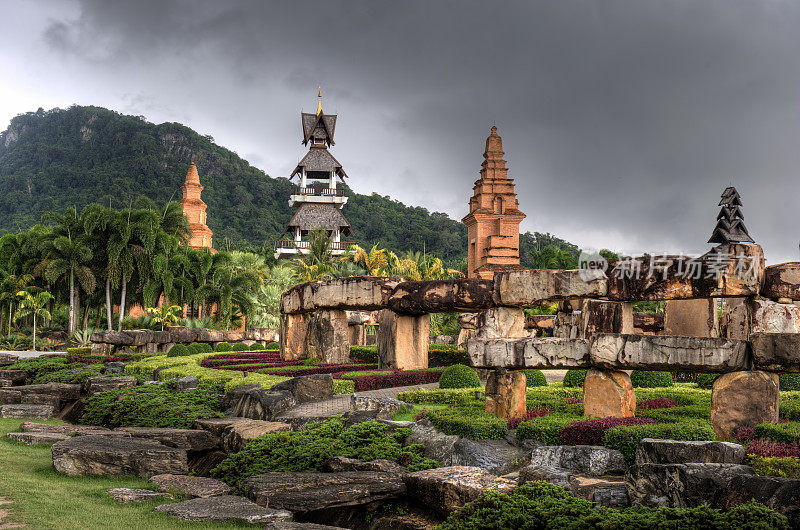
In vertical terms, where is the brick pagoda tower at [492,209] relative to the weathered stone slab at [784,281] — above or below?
above

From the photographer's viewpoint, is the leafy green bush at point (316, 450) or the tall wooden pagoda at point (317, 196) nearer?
the leafy green bush at point (316, 450)

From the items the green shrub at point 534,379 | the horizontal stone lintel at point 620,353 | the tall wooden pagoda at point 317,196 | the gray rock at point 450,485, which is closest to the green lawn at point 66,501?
the gray rock at point 450,485

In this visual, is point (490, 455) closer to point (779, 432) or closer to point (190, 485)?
point (779, 432)

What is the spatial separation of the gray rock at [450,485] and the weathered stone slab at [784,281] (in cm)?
841

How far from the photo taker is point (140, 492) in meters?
8.62

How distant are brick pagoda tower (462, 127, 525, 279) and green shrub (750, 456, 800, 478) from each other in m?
32.4

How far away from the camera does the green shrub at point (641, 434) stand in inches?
320

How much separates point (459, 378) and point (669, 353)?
664cm

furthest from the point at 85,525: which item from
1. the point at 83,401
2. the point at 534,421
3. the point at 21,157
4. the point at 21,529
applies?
the point at 21,157

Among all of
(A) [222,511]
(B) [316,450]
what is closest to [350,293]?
(B) [316,450]

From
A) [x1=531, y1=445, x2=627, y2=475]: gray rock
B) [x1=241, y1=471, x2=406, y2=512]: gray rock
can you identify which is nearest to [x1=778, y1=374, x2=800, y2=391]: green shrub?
[x1=531, y1=445, x2=627, y2=475]: gray rock

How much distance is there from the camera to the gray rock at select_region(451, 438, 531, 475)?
29.5 ft

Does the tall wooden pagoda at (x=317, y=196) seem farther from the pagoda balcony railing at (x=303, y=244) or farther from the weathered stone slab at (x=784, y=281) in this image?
the weathered stone slab at (x=784, y=281)

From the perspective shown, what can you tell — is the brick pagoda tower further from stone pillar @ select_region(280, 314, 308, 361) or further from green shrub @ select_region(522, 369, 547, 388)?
green shrub @ select_region(522, 369, 547, 388)
